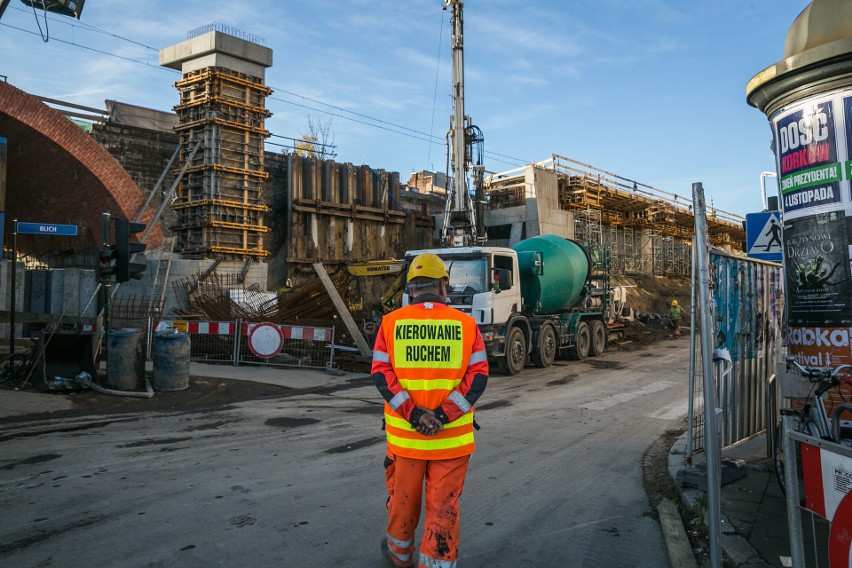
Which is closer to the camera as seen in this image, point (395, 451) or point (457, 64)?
point (395, 451)

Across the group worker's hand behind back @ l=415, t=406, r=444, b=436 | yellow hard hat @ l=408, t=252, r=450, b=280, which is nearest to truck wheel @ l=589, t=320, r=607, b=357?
yellow hard hat @ l=408, t=252, r=450, b=280

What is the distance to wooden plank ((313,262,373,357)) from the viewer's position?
50.8 ft

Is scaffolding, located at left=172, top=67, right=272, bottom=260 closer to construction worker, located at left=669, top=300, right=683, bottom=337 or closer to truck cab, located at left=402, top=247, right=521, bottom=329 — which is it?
truck cab, located at left=402, top=247, right=521, bottom=329

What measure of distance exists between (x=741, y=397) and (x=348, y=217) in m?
20.0

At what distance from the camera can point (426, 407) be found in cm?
349

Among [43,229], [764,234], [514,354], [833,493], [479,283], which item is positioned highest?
[43,229]

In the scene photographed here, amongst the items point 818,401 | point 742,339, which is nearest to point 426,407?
point 818,401

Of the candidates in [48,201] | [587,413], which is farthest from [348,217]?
[587,413]

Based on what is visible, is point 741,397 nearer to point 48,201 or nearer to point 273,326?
point 273,326

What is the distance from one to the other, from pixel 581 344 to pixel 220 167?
1248 centimetres

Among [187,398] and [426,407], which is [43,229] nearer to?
[187,398]

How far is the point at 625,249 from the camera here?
121ft

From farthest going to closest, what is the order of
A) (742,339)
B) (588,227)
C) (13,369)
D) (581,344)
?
1. (588,227)
2. (581,344)
3. (13,369)
4. (742,339)

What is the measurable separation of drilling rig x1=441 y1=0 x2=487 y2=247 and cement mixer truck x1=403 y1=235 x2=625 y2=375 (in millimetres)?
5541
